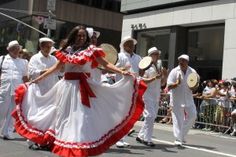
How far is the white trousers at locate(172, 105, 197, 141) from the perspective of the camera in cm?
1139

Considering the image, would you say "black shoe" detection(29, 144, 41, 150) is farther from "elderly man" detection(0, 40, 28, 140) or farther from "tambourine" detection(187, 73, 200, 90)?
"tambourine" detection(187, 73, 200, 90)

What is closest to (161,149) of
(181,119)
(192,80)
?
(181,119)

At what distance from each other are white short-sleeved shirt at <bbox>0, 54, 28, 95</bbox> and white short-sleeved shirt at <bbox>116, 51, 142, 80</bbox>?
7.12 ft

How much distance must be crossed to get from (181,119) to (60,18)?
40.4 metres

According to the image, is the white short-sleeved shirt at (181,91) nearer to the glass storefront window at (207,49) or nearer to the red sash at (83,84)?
the red sash at (83,84)

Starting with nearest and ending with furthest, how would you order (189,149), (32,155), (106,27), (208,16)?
(32,155)
(189,149)
(208,16)
(106,27)

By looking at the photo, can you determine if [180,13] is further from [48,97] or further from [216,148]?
[48,97]

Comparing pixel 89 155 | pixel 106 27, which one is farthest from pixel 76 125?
pixel 106 27

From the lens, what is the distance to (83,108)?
6805mm

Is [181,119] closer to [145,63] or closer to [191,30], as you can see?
[145,63]

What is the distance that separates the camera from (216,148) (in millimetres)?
11711

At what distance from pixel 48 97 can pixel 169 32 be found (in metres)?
24.5

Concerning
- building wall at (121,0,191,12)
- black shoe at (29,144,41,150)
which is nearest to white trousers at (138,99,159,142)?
black shoe at (29,144,41,150)

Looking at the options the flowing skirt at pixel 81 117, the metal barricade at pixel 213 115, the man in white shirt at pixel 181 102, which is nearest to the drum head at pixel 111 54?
the man in white shirt at pixel 181 102
